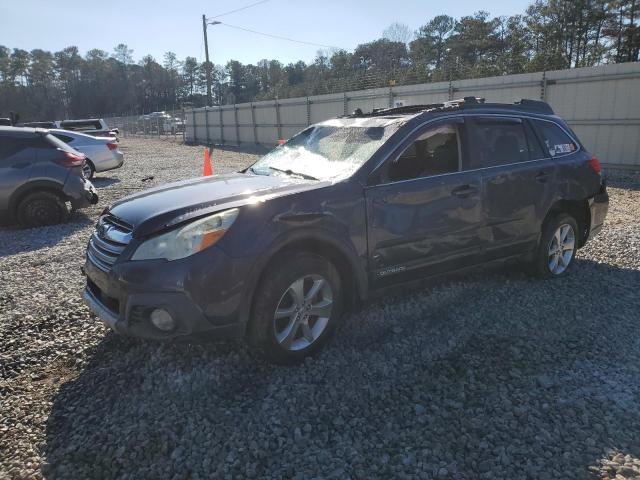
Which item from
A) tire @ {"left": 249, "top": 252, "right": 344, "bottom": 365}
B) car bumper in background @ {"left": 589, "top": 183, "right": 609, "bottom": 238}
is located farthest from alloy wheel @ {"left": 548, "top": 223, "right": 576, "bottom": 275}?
tire @ {"left": 249, "top": 252, "right": 344, "bottom": 365}

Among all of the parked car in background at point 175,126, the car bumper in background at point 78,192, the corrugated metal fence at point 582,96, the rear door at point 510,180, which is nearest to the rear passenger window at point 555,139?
the rear door at point 510,180

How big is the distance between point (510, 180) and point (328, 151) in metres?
1.67

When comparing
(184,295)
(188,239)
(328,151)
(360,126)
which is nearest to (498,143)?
(360,126)

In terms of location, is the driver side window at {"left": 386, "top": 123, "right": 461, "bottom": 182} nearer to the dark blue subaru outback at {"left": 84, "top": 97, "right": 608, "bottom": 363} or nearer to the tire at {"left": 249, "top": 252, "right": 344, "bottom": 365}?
the dark blue subaru outback at {"left": 84, "top": 97, "right": 608, "bottom": 363}

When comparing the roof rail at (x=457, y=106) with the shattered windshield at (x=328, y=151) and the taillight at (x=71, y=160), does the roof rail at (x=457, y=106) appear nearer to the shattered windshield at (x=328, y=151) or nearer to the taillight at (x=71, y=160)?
the shattered windshield at (x=328, y=151)

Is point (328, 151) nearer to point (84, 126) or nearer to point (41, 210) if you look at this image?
point (41, 210)

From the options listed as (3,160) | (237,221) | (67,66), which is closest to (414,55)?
(3,160)

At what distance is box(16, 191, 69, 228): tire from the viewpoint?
7.61m

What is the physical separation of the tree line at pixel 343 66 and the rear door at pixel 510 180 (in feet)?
50.3

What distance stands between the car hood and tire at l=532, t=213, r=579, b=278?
8.40ft

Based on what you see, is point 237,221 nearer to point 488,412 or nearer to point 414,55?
point 488,412

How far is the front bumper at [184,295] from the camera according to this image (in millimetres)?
2840

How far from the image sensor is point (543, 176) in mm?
4586

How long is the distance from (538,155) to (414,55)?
47.4m
